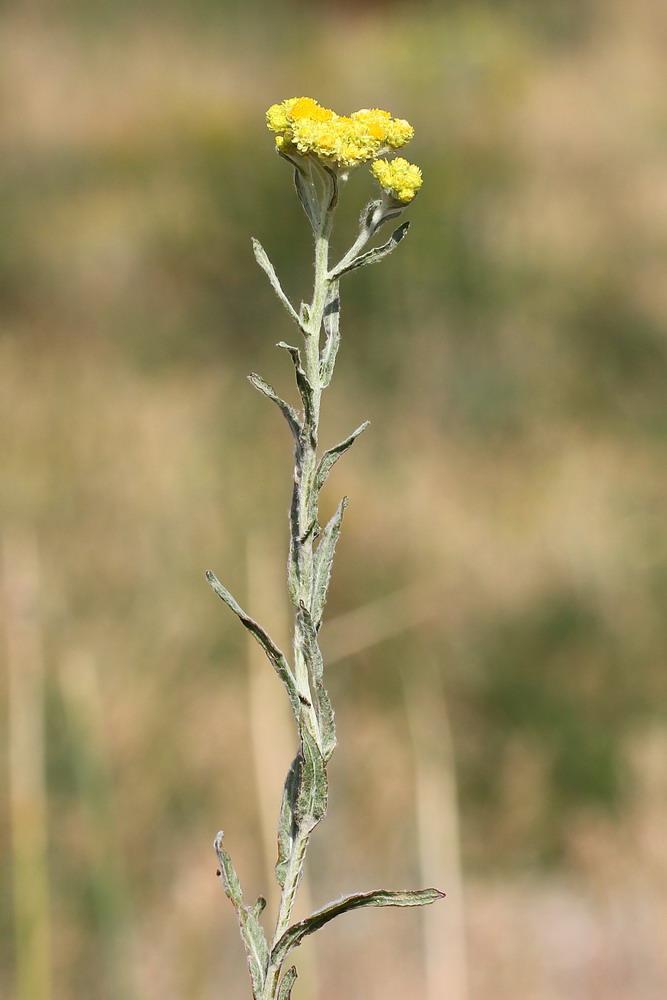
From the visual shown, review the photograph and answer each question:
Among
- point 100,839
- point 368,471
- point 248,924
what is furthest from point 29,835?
point 368,471

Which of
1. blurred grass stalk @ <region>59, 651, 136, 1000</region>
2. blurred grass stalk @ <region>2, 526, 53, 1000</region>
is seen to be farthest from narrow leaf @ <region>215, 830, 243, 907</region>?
blurred grass stalk @ <region>59, 651, 136, 1000</region>

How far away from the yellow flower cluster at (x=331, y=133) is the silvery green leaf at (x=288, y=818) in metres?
0.10

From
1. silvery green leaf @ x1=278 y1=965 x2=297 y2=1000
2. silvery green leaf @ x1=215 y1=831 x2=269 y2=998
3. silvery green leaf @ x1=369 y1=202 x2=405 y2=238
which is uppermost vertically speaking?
A: silvery green leaf @ x1=369 y1=202 x2=405 y2=238

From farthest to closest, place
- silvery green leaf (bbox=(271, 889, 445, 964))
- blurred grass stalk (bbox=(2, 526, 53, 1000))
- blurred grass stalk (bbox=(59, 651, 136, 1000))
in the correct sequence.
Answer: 1. blurred grass stalk (bbox=(59, 651, 136, 1000))
2. blurred grass stalk (bbox=(2, 526, 53, 1000))
3. silvery green leaf (bbox=(271, 889, 445, 964))

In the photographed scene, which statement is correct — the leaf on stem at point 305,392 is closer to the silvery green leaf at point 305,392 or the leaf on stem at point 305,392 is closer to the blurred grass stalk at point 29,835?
the silvery green leaf at point 305,392

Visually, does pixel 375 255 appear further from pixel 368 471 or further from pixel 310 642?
pixel 368 471

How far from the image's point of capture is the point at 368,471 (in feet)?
3.94

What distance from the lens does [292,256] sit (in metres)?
1.11

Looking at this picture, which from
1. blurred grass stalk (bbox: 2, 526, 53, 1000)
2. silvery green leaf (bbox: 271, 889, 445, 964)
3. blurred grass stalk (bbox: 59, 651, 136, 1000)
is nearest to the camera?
silvery green leaf (bbox: 271, 889, 445, 964)

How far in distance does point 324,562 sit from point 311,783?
0.04 metres

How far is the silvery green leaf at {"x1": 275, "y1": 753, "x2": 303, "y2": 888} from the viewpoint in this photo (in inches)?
5.6

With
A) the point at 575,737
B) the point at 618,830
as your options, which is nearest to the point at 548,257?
the point at 575,737

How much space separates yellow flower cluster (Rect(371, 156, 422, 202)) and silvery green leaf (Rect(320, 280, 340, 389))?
2cm

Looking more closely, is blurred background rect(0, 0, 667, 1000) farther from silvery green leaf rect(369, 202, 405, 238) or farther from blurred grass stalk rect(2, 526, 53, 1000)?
silvery green leaf rect(369, 202, 405, 238)
